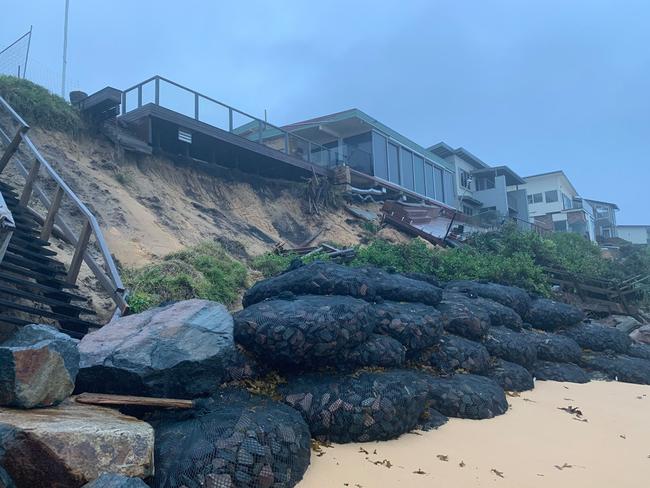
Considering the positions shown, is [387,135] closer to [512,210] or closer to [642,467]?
[512,210]

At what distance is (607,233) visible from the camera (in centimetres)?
5128

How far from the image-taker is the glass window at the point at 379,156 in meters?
22.9

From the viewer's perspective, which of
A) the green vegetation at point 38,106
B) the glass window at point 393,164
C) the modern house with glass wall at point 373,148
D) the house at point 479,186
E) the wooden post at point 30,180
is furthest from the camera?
the house at point 479,186

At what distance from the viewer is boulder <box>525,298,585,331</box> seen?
966 cm

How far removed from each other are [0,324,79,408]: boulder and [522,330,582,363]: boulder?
6.98 metres

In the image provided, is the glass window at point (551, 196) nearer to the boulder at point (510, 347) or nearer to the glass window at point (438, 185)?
the glass window at point (438, 185)

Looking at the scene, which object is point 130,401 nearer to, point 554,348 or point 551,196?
point 554,348

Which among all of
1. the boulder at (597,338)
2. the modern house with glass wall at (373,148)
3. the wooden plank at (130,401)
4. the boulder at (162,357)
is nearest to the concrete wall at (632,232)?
the modern house with glass wall at (373,148)

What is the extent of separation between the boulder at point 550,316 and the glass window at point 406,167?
49.7ft

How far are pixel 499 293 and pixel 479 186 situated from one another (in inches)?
1071

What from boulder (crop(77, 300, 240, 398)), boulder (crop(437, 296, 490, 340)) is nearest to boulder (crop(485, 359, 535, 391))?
boulder (crop(437, 296, 490, 340))

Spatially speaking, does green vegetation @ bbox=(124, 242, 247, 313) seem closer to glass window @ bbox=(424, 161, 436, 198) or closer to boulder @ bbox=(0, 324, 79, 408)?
boulder @ bbox=(0, 324, 79, 408)

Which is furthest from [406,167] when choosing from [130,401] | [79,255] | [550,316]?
[130,401]

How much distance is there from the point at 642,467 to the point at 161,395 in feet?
13.4
